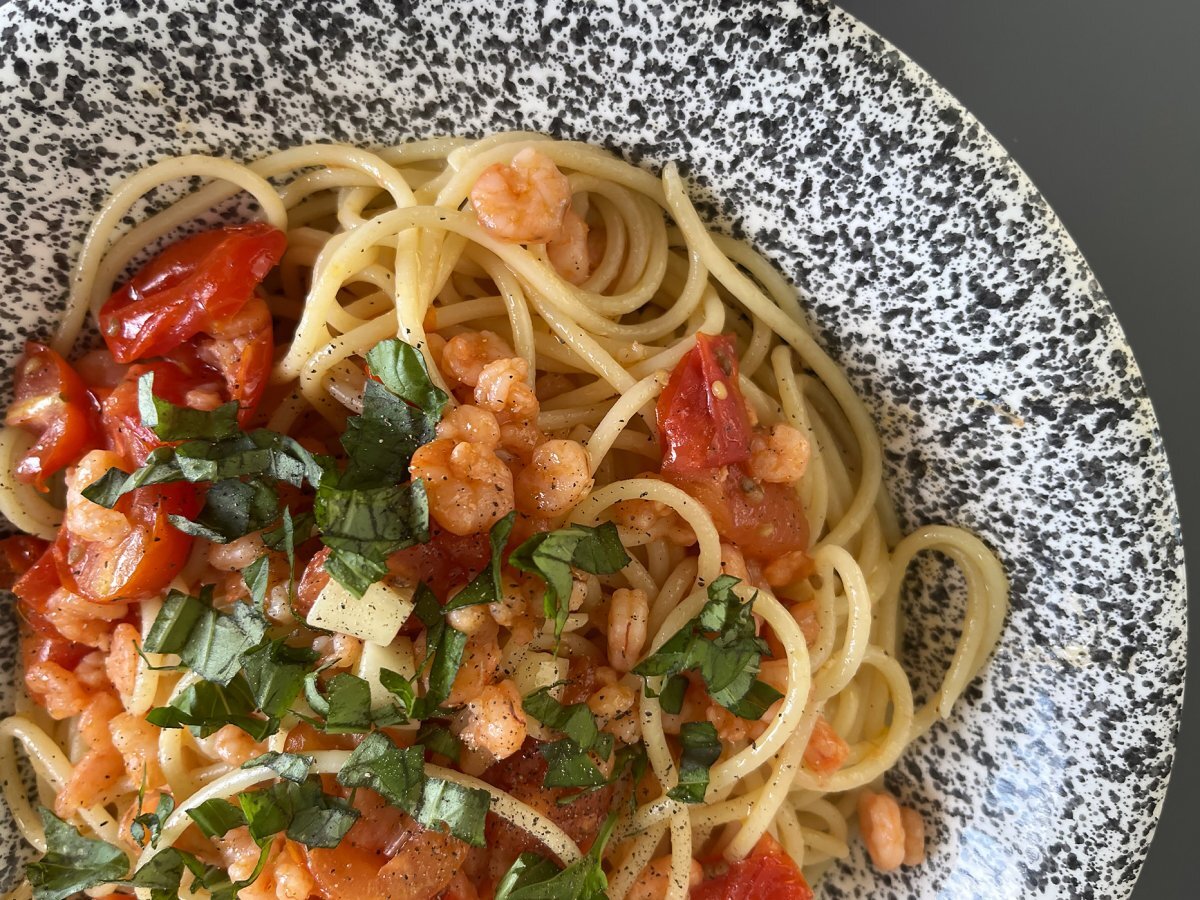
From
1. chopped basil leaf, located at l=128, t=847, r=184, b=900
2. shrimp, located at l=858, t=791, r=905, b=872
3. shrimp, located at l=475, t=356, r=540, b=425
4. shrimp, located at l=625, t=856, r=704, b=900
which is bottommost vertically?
chopped basil leaf, located at l=128, t=847, r=184, b=900

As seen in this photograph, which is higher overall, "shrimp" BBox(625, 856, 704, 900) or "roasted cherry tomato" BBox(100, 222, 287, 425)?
"roasted cherry tomato" BBox(100, 222, 287, 425)

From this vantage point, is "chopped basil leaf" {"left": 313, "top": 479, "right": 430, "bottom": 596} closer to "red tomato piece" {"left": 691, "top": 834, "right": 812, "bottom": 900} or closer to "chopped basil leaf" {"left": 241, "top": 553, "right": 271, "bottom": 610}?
"chopped basil leaf" {"left": 241, "top": 553, "right": 271, "bottom": 610}

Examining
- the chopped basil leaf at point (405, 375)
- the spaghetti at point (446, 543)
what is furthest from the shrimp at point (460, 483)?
the chopped basil leaf at point (405, 375)

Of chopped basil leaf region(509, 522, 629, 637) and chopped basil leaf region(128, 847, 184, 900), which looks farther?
chopped basil leaf region(128, 847, 184, 900)

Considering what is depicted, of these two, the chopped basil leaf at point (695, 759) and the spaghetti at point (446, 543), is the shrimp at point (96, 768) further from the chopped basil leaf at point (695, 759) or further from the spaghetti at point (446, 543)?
the chopped basil leaf at point (695, 759)

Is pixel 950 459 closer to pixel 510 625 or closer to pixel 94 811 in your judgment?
pixel 510 625

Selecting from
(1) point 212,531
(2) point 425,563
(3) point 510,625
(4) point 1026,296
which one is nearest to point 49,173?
(1) point 212,531

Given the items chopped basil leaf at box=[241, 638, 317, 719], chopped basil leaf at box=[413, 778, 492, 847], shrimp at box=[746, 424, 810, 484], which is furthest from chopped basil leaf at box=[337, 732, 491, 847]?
shrimp at box=[746, 424, 810, 484]

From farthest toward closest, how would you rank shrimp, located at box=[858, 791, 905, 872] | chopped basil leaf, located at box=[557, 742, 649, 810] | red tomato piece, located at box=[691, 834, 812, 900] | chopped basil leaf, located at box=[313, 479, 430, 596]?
shrimp, located at box=[858, 791, 905, 872]
red tomato piece, located at box=[691, 834, 812, 900]
chopped basil leaf, located at box=[557, 742, 649, 810]
chopped basil leaf, located at box=[313, 479, 430, 596]
